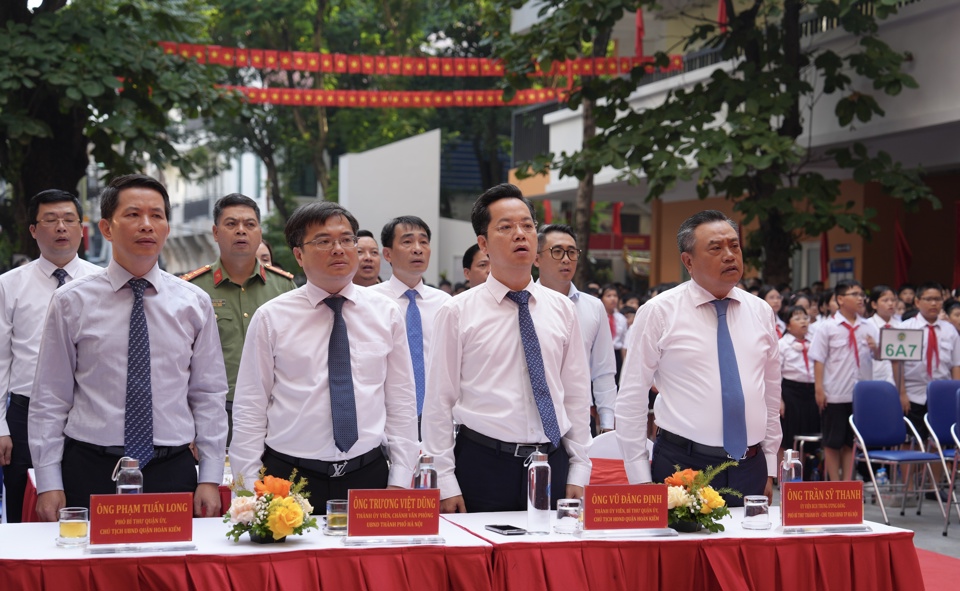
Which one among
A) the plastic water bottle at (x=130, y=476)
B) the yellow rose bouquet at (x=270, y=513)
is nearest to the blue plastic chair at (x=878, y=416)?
the yellow rose bouquet at (x=270, y=513)

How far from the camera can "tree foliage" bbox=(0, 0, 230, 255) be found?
926cm

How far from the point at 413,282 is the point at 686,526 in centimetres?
275

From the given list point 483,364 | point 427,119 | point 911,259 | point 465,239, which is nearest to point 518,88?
point 911,259

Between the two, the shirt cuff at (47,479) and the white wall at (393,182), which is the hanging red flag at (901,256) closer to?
the white wall at (393,182)

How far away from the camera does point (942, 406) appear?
29.9 ft

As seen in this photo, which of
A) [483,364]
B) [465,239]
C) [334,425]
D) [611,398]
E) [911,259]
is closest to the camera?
[334,425]

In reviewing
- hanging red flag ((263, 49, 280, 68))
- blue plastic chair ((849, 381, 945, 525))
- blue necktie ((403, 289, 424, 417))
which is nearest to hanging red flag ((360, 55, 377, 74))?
hanging red flag ((263, 49, 280, 68))

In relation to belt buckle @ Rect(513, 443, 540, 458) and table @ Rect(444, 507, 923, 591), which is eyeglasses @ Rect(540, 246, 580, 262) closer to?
belt buckle @ Rect(513, 443, 540, 458)

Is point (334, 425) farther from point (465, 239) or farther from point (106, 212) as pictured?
point (465, 239)

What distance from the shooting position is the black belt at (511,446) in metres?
4.18

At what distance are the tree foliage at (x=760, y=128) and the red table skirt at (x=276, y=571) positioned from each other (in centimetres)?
843

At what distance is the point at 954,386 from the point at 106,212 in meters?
7.22

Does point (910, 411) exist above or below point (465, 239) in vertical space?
below

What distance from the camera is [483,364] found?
13.9 ft
